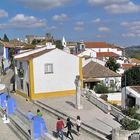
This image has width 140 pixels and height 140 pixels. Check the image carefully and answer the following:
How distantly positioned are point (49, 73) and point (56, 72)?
2.82 feet

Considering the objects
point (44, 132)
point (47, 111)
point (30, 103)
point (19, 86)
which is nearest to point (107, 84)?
point (19, 86)

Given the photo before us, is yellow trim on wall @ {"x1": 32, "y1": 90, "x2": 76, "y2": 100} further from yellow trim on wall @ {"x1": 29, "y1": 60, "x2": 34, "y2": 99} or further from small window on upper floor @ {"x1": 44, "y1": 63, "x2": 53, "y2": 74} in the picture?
small window on upper floor @ {"x1": 44, "y1": 63, "x2": 53, "y2": 74}

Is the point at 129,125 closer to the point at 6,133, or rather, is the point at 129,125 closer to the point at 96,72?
the point at 6,133

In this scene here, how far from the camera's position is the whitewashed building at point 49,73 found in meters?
39.2

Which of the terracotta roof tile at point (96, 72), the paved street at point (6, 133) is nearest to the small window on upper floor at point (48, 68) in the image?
the paved street at point (6, 133)

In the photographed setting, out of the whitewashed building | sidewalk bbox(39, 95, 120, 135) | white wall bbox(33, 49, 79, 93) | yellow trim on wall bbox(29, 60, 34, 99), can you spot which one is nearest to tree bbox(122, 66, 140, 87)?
the whitewashed building

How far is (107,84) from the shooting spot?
182 ft

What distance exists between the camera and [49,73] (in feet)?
130

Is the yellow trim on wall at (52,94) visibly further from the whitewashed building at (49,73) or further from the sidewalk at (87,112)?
the sidewalk at (87,112)

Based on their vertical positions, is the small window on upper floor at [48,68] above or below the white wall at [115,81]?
above

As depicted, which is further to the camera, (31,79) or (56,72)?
(56,72)

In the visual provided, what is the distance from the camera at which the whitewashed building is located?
39.2 m

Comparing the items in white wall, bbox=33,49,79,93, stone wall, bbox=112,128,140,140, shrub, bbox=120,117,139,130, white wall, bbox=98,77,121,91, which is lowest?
white wall, bbox=98,77,121,91

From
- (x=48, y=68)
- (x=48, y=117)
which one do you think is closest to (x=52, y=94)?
(x=48, y=68)
